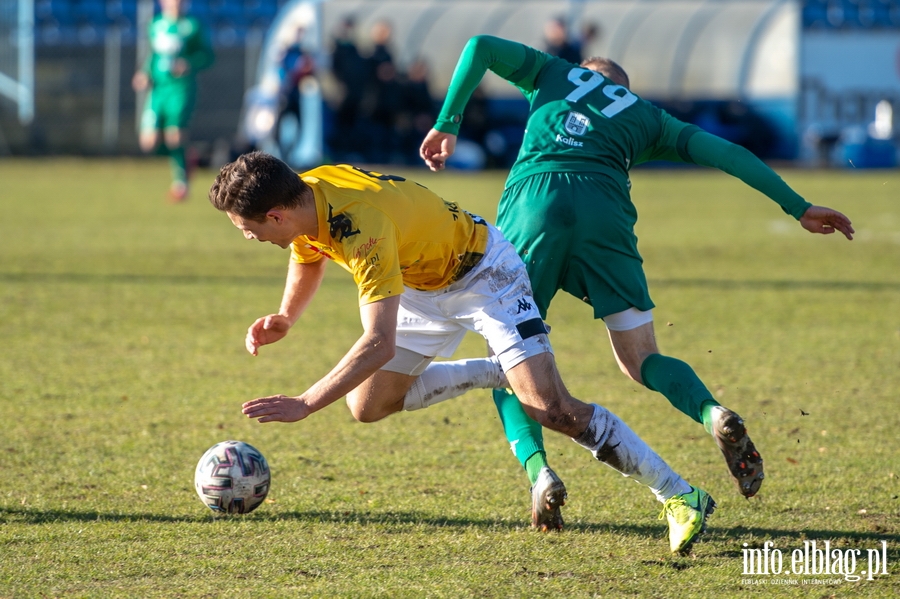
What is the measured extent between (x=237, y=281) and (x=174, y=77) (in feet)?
24.3

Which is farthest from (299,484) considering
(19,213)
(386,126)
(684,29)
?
(684,29)

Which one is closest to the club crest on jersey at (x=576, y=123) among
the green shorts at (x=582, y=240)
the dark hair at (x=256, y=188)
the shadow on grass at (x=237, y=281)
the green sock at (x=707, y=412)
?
the green shorts at (x=582, y=240)

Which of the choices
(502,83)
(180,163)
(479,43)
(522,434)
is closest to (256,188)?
(479,43)

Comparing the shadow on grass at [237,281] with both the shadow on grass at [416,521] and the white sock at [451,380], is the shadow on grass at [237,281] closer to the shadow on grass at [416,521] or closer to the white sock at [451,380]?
the white sock at [451,380]

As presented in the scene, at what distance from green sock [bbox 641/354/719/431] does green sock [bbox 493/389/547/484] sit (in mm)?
465

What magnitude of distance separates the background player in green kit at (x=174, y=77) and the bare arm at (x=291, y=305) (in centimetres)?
1253

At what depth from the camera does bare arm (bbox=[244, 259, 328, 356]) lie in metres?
4.13

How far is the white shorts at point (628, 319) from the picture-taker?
4371mm

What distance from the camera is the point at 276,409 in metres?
3.37

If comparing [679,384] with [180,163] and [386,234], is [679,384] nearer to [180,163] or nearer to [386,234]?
[386,234]

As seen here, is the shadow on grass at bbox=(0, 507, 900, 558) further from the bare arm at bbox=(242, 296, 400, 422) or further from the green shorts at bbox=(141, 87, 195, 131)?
the green shorts at bbox=(141, 87, 195, 131)

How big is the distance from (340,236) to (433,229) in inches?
15.5

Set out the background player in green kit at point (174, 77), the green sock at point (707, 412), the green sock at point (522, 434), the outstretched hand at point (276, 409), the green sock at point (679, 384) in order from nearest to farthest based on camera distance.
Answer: the outstretched hand at point (276, 409)
the green sock at point (707, 412)
the green sock at point (679, 384)
the green sock at point (522, 434)
the background player in green kit at point (174, 77)

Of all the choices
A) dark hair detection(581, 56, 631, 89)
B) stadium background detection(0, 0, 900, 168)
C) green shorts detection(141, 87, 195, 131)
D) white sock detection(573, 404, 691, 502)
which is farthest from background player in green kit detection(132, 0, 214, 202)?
white sock detection(573, 404, 691, 502)
